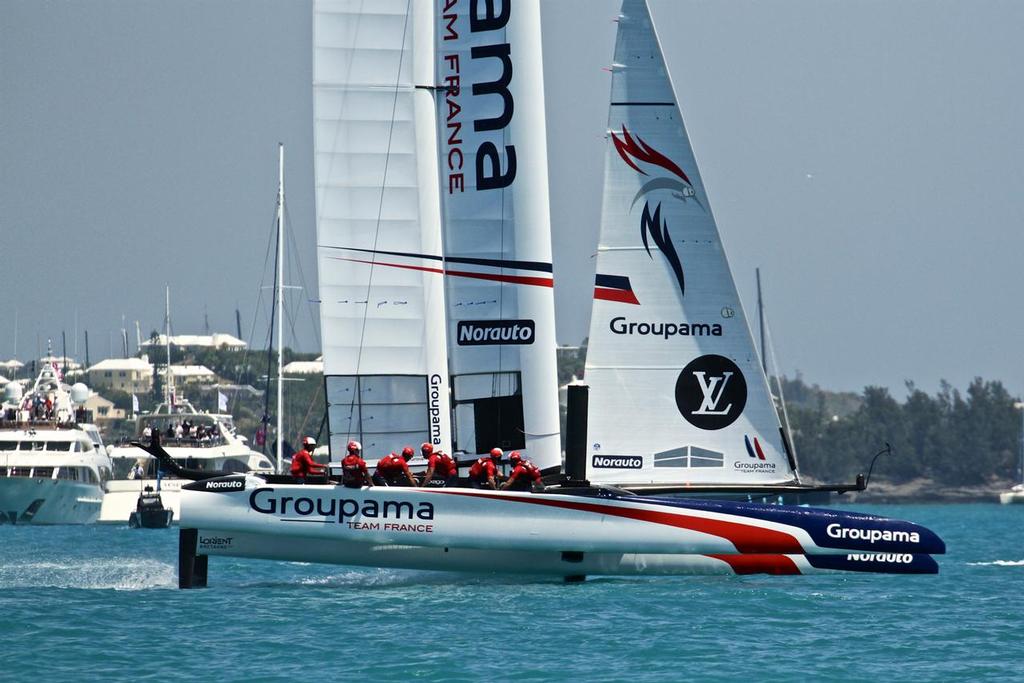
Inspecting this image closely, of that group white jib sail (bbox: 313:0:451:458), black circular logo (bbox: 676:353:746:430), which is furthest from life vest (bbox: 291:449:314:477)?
black circular logo (bbox: 676:353:746:430)

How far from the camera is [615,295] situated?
75.9 ft

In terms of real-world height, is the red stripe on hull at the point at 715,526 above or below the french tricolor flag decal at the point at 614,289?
below

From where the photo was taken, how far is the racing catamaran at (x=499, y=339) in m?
20.8

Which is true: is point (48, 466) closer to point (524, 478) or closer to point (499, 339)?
point (499, 339)

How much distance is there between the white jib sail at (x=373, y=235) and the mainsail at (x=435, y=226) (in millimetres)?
20

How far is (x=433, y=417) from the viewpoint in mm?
24375

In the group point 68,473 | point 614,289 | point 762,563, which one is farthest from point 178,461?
point 762,563

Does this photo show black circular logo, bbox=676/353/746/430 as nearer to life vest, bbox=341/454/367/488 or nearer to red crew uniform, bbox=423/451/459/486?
red crew uniform, bbox=423/451/459/486

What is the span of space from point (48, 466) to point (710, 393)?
115 feet

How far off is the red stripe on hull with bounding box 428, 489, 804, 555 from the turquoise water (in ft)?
1.71

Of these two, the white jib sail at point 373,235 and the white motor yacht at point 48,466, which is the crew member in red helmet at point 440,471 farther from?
the white motor yacht at point 48,466

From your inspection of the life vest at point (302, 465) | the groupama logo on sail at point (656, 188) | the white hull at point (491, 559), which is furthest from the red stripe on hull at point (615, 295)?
the life vest at point (302, 465)

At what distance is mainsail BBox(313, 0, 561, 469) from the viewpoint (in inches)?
907

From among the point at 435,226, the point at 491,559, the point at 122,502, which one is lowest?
the point at 491,559
